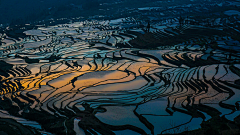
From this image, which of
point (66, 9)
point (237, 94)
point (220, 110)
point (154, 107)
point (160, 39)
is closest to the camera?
point (220, 110)

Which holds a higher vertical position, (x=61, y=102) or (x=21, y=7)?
(x=21, y=7)

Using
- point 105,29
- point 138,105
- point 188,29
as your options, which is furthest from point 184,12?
point 138,105

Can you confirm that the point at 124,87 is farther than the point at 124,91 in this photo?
Yes

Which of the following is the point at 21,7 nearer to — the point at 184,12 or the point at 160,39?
the point at 184,12

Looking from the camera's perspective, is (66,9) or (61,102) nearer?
(61,102)

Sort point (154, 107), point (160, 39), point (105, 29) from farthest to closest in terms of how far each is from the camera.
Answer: point (105, 29) < point (160, 39) < point (154, 107)

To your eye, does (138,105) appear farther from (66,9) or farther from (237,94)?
(66,9)
